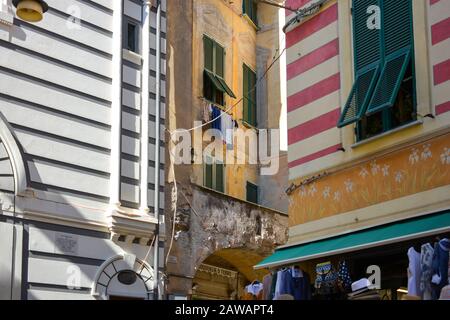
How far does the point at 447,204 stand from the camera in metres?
11.8

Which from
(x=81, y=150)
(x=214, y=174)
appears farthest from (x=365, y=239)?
(x=214, y=174)

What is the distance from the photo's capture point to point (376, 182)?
13.2 m

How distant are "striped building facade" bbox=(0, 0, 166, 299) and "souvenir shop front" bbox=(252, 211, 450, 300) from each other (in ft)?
11.0

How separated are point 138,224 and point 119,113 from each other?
2200 mm

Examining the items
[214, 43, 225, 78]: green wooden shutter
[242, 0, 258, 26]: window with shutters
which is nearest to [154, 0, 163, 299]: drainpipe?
[214, 43, 225, 78]: green wooden shutter

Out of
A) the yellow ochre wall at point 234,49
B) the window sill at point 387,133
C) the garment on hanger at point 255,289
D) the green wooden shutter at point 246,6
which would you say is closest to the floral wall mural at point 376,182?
the window sill at point 387,133

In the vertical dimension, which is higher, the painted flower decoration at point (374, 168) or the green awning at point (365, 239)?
the painted flower decoration at point (374, 168)

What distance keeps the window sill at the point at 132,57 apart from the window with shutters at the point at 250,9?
962cm

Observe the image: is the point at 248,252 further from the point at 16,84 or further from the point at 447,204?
the point at 447,204

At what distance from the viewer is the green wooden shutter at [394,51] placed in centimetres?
1278

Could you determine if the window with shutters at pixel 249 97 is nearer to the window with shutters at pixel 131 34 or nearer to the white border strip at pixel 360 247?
the window with shutters at pixel 131 34

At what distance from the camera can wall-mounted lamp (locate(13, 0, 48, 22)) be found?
40.4 ft

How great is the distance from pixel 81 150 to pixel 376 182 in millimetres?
5959
